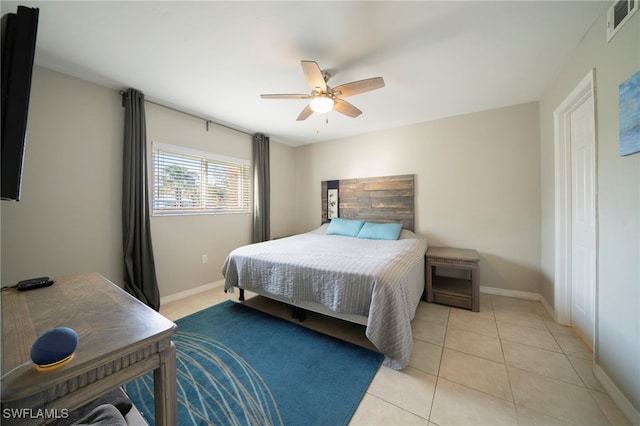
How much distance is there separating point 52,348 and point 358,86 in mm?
2167

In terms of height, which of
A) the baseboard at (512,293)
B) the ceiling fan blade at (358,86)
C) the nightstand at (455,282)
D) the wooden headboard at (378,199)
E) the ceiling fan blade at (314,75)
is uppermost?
the ceiling fan blade at (314,75)

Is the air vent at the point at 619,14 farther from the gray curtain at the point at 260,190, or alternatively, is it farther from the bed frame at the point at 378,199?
the gray curtain at the point at 260,190

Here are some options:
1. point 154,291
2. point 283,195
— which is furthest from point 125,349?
point 283,195

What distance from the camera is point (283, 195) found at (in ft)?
14.7

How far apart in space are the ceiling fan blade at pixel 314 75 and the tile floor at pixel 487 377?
2212 mm

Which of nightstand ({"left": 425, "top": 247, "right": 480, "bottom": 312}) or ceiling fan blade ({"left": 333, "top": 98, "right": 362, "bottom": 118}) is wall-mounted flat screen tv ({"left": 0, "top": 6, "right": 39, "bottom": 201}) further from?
nightstand ({"left": 425, "top": 247, "right": 480, "bottom": 312})

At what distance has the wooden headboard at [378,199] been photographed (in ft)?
11.3

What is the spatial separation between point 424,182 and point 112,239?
400 centimetres

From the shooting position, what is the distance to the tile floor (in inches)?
48.8

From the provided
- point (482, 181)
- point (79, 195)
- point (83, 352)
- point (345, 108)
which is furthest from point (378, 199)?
point (79, 195)

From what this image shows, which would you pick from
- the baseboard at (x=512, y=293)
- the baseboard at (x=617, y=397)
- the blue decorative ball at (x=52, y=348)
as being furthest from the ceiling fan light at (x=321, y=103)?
the baseboard at (x=512, y=293)

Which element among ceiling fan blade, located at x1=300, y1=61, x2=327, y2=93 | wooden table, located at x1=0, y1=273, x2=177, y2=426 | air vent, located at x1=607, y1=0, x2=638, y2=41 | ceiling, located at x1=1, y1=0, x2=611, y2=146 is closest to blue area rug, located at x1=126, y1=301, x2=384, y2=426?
wooden table, located at x1=0, y1=273, x2=177, y2=426

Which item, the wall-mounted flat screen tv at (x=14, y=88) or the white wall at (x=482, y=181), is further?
the white wall at (x=482, y=181)

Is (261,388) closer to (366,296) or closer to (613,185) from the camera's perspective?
(366,296)
